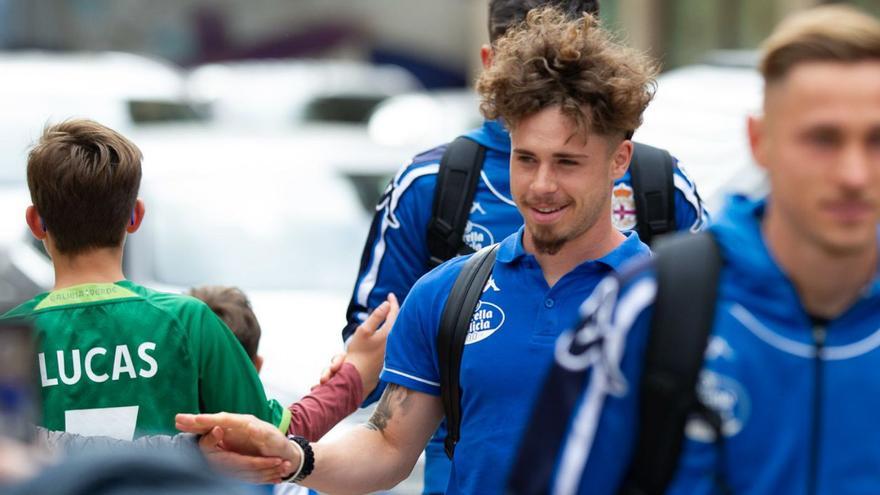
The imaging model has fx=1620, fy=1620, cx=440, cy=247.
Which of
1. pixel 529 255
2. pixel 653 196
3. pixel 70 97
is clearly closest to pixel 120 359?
pixel 529 255

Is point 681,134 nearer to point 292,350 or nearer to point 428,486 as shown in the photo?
point 292,350

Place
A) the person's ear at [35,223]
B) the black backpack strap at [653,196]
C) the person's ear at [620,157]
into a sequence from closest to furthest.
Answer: the person's ear at [620,157], the person's ear at [35,223], the black backpack strap at [653,196]

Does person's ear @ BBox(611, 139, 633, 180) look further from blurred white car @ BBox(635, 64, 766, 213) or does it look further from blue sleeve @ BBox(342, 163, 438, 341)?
blurred white car @ BBox(635, 64, 766, 213)

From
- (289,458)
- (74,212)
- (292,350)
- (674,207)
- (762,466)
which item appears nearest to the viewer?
(762,466)

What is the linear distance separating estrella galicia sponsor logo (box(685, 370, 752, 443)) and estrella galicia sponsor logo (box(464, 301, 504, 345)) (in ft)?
3.41

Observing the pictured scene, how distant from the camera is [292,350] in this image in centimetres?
705

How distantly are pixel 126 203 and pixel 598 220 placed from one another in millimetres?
1201

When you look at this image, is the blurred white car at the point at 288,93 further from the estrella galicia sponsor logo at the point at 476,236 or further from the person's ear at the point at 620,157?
the person's ear at the point at 620,157

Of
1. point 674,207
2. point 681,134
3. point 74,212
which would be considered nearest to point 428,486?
point 674,207

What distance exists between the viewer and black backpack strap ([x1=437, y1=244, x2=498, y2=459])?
146 inches

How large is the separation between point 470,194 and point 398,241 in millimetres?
279

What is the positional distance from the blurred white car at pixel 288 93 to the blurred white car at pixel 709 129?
13089 mm

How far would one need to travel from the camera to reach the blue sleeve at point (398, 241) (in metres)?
4.81

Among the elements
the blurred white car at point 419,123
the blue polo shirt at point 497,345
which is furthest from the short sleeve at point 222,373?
the blurred white car at point 419,123
